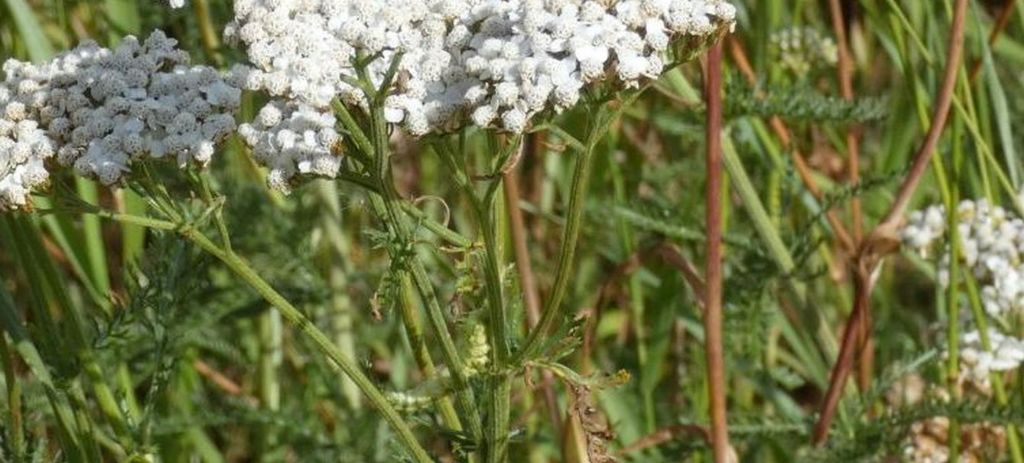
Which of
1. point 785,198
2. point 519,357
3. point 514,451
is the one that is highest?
point 785,198

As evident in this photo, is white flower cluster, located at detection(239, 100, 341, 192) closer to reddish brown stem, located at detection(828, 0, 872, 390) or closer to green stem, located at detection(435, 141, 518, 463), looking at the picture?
green stem, located at detection(435, 141, 518, 463)

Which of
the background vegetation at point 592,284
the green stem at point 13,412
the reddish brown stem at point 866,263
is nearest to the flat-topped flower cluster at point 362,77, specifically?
the background vegetation at point 592,284

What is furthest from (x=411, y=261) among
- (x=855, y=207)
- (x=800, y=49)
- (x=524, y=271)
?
(x=800, y=49)

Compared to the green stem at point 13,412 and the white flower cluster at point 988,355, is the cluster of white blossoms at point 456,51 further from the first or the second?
the white flower cluster at point 988,355

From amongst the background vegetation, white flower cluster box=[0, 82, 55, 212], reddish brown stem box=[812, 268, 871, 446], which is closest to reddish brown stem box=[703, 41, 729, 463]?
the background vegetation

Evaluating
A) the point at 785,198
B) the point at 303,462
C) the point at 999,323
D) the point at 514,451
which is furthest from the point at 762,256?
the point at 303,462

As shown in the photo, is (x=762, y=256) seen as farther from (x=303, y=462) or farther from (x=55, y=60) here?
(x=55, y=60)

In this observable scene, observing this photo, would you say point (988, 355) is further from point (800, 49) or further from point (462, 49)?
point (462, 49)
